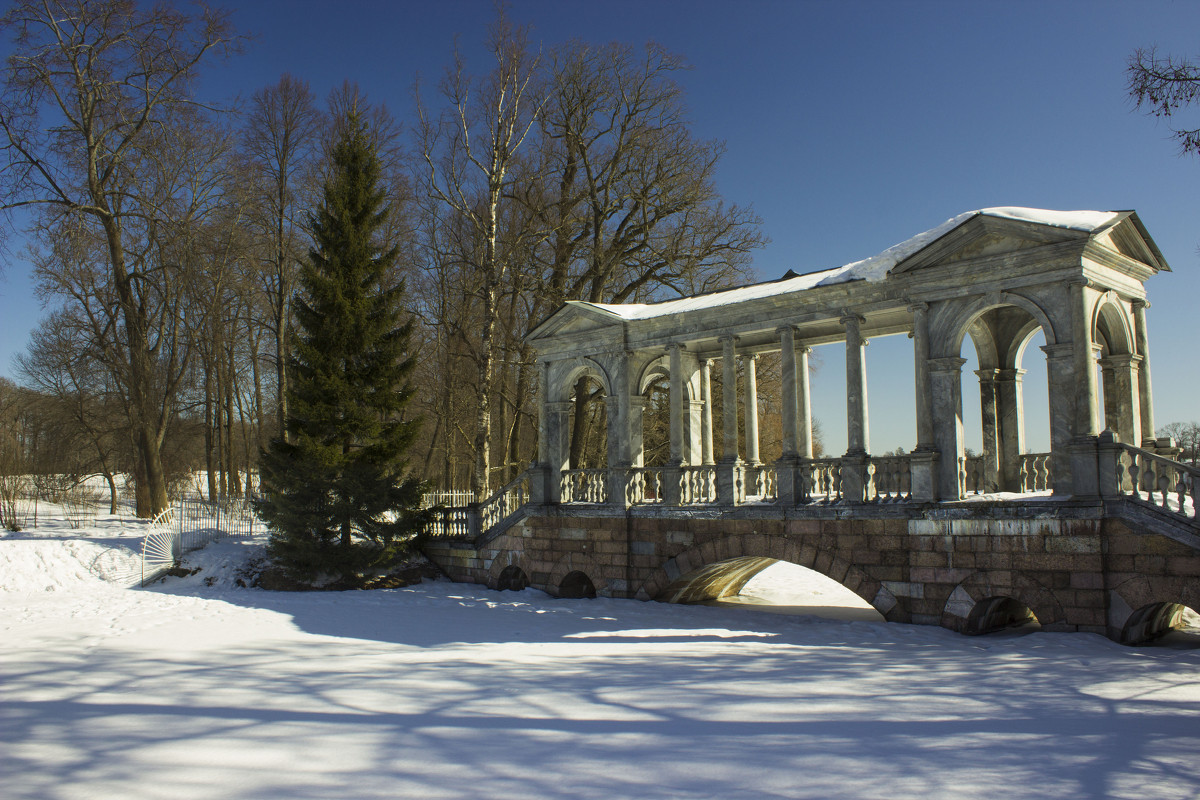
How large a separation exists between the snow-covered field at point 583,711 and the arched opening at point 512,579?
4049 mm

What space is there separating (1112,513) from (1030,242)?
3448 millimetres

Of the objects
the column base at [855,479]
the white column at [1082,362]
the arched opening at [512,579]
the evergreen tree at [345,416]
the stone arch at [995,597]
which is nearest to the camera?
the stone arch at [995,597]

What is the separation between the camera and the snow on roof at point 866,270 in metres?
10.6

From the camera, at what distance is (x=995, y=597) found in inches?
420

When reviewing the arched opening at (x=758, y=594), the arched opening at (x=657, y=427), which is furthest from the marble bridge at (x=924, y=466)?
the arched opening at (x=657, y=427)

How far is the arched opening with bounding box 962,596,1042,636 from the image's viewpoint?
10.9 m

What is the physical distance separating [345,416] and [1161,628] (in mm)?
13857

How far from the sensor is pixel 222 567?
16.8 metres

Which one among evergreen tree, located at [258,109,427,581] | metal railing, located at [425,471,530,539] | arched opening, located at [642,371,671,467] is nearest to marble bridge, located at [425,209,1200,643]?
metal railing, located at [425,471,530,539]

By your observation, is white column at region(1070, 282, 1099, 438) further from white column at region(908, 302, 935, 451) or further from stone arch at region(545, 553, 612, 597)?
stone arch at region(545, 553, 612, 597)

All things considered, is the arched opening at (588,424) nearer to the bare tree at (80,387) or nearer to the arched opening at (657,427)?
the arched opening at (657,427)

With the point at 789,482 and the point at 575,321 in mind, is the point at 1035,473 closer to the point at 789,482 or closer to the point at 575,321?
the point at 789,482

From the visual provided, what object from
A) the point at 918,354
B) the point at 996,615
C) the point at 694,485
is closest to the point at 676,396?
the point at 694,485

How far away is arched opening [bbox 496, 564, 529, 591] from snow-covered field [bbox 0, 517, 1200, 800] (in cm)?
405
